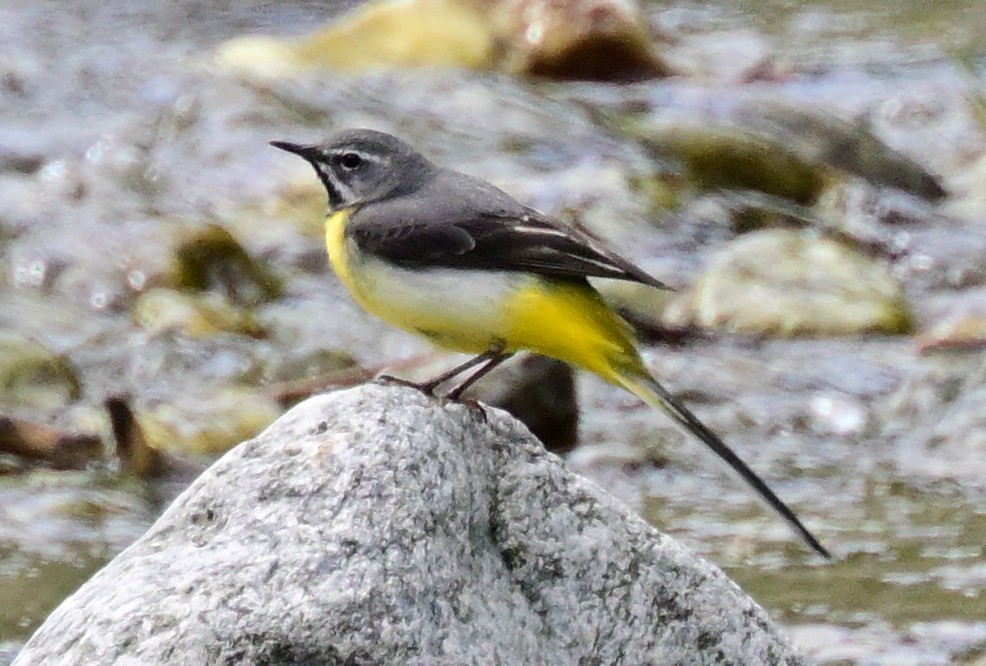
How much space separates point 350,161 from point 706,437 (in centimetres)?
158

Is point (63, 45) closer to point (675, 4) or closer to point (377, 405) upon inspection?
point (675, 4)

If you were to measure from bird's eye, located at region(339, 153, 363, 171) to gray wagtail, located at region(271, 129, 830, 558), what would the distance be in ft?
1.03

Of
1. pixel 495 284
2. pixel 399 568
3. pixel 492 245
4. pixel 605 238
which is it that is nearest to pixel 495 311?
pixel 495 284

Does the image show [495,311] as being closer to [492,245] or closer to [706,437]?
[492,245]

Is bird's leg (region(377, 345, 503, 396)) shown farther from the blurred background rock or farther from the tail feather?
the blurred background rock

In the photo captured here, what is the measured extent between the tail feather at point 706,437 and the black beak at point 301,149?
1.34 meters

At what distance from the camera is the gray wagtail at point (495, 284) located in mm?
5504

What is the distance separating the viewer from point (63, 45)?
17.2 metres

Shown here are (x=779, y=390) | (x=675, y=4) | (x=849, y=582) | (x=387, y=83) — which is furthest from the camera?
(x=675, y=4)

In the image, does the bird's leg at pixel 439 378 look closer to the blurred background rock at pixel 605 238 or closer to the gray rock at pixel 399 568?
the gray rock at pixel 399 568

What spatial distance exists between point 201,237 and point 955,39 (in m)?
7.95

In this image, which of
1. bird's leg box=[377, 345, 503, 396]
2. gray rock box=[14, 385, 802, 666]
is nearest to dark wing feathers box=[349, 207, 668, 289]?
bird's leg box=[377, 345, 503, 396]

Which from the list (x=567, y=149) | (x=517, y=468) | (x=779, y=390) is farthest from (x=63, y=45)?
(x=517, y=468)

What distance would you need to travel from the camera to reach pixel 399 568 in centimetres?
425
